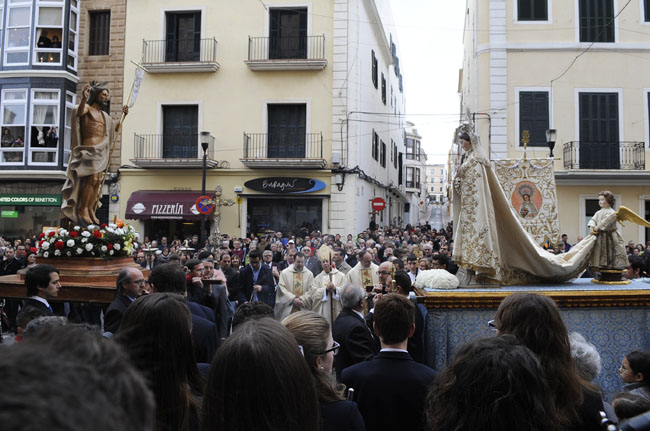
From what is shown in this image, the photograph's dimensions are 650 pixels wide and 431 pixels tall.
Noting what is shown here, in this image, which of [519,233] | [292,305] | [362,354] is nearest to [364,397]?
[362,354]

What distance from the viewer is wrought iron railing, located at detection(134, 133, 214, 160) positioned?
63.5ft

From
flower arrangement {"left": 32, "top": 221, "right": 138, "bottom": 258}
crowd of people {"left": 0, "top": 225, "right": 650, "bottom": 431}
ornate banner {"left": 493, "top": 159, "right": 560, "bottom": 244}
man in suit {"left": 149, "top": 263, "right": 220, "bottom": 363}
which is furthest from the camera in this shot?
ornate banner {"left": 493, "top": 159, "right": 560, "bottom": 244}

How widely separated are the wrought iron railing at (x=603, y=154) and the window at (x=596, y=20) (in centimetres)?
347

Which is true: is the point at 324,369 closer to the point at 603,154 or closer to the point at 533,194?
the point at 533,194

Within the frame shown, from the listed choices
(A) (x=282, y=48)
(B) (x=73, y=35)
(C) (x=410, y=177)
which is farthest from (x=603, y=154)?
(C) (x=410, y=177)

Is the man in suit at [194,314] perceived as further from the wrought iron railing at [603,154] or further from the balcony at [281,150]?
the wrought iron railing at [603,154]

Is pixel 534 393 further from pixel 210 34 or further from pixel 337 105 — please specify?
pixel 210 34

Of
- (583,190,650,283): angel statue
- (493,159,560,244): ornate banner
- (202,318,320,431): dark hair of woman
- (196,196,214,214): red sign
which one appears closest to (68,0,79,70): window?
(196,196,214,214): red sign

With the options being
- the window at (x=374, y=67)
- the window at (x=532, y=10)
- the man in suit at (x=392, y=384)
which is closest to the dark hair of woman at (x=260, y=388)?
the man in suit at (x=392, y=384)

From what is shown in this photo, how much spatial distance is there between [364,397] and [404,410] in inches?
8.7

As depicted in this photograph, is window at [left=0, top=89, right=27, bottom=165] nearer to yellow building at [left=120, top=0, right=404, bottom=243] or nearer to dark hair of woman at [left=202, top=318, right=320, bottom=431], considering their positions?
yellow building at [left=120, top=0, right=404, bottom=243]

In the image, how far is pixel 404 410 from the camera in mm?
2756

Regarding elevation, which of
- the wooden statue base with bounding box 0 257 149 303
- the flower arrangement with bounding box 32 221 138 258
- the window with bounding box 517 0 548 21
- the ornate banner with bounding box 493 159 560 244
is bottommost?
the wooden statue base with bounding box 0 257 149 303

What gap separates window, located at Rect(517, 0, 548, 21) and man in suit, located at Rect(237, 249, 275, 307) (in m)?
13.6
